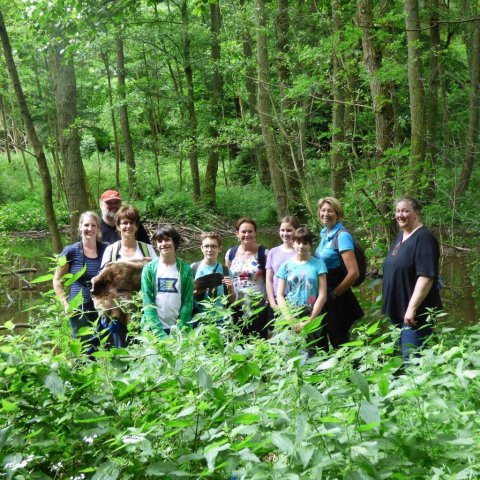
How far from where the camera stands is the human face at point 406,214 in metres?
5.28

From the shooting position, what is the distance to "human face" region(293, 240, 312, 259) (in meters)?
5.56

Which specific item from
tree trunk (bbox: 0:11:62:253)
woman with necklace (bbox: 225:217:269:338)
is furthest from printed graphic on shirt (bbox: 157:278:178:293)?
tree trunk (bbox: 0:11:62:253)

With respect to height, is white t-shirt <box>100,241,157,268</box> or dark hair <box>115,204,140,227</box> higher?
dark hair <box>115,204,140,227</box>

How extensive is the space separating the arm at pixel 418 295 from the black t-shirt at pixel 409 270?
1.6 inches

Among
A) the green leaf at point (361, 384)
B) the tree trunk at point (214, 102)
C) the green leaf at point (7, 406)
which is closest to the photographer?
the green leaf at point (361, 384)

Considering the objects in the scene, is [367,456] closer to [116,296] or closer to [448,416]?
[448,416]

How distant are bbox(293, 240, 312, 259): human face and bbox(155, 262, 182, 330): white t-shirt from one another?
106cm

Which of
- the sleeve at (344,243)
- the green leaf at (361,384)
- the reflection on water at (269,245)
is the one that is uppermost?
the green leaf at (361,384)

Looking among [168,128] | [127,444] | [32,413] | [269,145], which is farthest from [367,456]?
[168,128]

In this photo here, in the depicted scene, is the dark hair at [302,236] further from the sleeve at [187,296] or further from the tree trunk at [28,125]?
the tree trunk at [28,125]

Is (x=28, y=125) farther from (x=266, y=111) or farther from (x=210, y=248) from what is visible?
(x=266, y=111)

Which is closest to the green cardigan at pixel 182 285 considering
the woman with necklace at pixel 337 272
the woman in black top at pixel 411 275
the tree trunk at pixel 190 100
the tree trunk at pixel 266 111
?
the woman with necklace at pixel 337 272

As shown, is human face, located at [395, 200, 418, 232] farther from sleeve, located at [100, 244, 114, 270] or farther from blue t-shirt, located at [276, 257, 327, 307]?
sleeve, located at [100, 244, 114, 270]

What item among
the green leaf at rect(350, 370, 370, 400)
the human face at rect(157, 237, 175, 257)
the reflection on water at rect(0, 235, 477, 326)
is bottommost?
the reflection on water at rect(0, 235, 477, 326)
